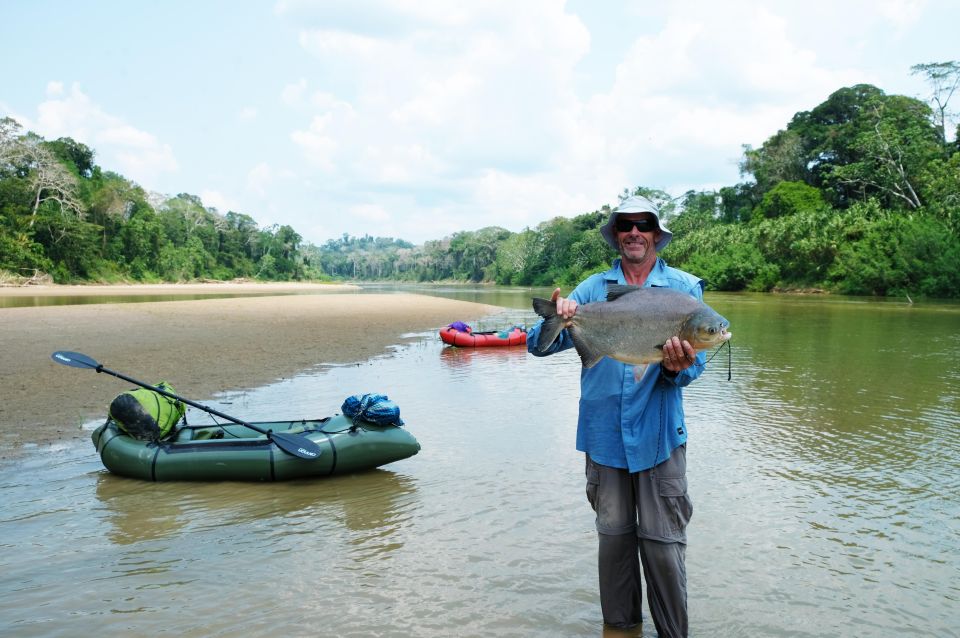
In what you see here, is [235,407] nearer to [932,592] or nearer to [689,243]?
[932,592]

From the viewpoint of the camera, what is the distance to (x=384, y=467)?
8.13m

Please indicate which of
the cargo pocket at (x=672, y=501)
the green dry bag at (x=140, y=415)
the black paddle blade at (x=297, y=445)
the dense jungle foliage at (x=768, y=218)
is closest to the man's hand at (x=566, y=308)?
the cargo pocket at (x=672, y=501)

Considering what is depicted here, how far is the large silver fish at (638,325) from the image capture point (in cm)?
312

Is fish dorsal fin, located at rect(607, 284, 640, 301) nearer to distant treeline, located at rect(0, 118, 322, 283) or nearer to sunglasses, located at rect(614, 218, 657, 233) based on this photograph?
sunglasses, located at rect(614, 218, 657, 233)

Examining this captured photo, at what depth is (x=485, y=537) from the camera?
5.92 metres

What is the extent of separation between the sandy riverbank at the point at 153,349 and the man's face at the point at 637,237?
848cm

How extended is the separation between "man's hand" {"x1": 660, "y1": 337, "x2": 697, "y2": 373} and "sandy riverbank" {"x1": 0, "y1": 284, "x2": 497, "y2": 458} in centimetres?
867

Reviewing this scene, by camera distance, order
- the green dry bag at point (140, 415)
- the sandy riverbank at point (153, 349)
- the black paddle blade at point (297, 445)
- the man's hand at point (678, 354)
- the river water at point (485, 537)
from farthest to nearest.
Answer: the sandy riverbank at point (153, 349)
the green dry bag at point (140, 415)
the black paddle blade at point (297, 445)
the river water at point (485, 537)
the man's hand at point (678, 354)

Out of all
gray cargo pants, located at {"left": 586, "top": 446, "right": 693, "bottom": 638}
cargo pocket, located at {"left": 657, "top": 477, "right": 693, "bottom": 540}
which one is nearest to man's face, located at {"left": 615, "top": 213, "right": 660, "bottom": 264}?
gray cargo pants, located at {"left": 586, "top": 446, "right": 693, "bottom": 638}

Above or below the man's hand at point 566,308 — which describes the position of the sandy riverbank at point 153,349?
below

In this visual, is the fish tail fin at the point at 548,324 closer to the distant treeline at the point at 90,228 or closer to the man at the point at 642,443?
the man at the point at 642,443

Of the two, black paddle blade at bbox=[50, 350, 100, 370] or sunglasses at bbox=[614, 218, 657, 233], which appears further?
black paddle blade at bbox=[50, 350, 100, 370]

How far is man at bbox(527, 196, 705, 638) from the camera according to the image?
3.29 m

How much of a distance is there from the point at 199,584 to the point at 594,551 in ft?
10.8
